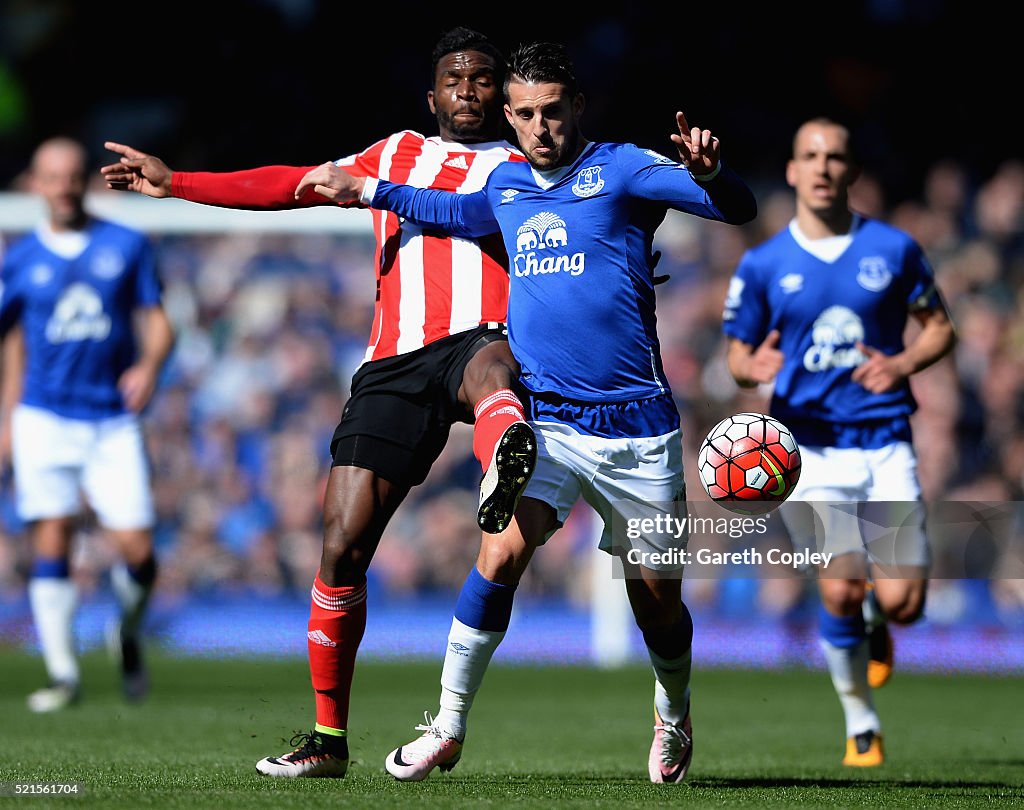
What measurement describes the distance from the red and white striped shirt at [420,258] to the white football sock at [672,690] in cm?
137

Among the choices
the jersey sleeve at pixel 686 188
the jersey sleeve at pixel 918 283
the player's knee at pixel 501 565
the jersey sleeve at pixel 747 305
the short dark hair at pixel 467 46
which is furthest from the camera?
the jersey sleeve at pixel 747 305

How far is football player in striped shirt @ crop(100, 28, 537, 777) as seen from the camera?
5.64 meters

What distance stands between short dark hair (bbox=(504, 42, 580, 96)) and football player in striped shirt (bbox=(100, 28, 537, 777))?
468 mm

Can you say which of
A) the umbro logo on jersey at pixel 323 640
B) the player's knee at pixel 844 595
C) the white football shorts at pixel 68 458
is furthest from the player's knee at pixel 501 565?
the white football shorts at pixel 68 458

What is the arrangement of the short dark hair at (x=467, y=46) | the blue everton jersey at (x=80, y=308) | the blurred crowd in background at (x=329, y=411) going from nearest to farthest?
the short dark hair at (x=467, y=46)
the blue everton jersey at (x=80, y=308)
the blurred crowd in background at (x=329, y=411)

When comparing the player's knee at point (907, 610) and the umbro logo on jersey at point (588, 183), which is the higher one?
the umbro logo on jersey at point (588, 183)

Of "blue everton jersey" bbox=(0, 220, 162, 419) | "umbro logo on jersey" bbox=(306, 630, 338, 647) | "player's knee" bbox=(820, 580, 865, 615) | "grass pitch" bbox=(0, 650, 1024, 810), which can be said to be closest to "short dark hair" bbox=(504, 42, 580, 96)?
"umbro logo on jersey" bbox=(306, 630, 338, 647)

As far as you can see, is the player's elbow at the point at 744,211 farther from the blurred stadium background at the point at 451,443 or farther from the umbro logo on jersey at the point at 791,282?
the blurred stadium background at the point at 451,443

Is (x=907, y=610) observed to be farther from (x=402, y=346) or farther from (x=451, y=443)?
(x=451, y=443)

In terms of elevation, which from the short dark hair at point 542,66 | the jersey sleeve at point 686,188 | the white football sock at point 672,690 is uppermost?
the short dark hair at point 542,66

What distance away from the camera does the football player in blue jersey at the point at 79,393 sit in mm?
9281

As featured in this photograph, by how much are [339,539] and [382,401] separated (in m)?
0.50

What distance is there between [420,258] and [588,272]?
705 millimetres

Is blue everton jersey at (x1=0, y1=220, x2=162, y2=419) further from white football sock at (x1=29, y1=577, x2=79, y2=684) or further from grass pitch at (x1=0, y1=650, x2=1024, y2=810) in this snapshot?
grass pitch at (x1=0, y1=650, x2=1024, y2=810)
